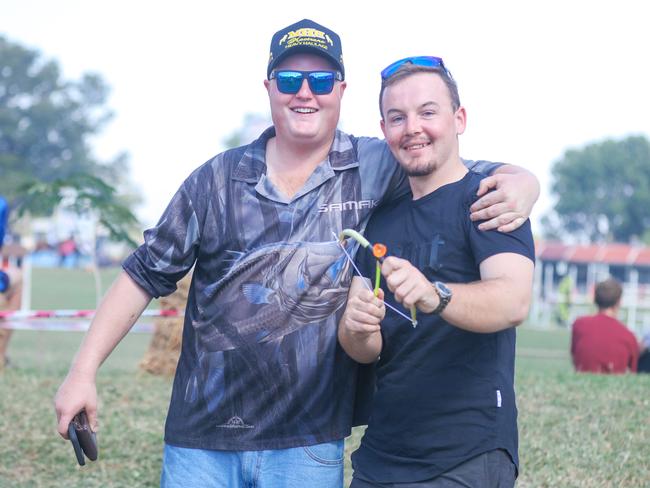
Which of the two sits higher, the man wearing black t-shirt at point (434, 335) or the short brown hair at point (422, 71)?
the short brown hair at point (422, 71)

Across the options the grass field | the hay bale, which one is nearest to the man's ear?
the grass field

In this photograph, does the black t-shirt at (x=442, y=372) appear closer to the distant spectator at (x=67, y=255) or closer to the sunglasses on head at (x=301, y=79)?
the sunglasses on head at (x=301, y=79)

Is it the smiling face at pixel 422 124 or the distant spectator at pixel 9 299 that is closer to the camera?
the smiling face at pixel 422 124

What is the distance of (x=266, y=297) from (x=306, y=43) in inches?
36.0

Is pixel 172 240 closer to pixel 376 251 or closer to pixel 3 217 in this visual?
pixel 376 251

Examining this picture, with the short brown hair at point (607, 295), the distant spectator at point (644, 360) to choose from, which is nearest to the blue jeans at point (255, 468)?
the short brown hair at point (607, 295)

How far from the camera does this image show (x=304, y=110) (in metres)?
3.35

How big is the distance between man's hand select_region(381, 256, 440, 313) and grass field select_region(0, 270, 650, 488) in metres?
3.08

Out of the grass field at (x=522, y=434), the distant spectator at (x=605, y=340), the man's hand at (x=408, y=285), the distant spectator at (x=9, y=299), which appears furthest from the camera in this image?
the distant spectator at (x=9, y=299)

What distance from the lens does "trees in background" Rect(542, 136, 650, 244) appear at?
293 ft

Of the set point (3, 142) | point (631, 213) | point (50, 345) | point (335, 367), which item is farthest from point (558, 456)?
point (631, 213)

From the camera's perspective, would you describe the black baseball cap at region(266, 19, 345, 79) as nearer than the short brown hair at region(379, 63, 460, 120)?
No

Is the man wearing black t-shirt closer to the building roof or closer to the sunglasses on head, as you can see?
the sunglasses on head

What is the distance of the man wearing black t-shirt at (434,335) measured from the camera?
2.94 m
